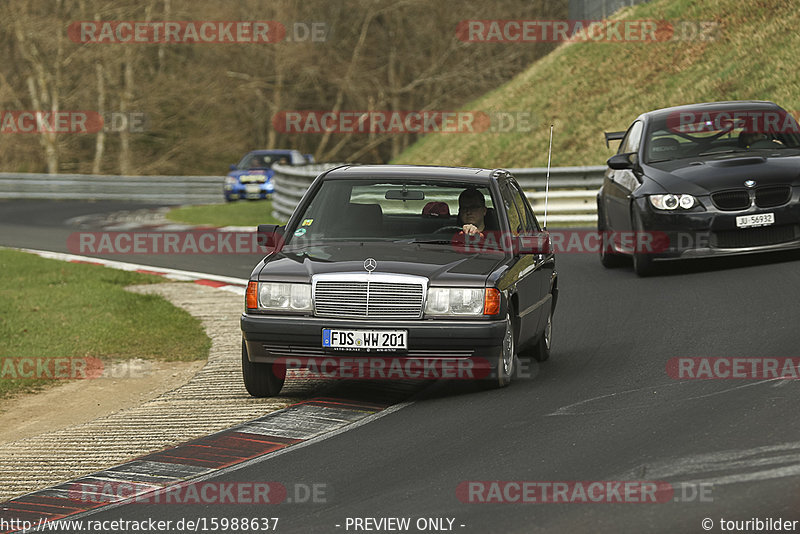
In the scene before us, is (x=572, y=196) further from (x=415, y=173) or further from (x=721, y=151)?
(x=415, y=173)

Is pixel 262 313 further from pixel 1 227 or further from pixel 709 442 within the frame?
pixel 1 227

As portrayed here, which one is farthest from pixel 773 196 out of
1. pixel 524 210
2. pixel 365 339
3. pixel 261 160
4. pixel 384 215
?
pixel 261 160

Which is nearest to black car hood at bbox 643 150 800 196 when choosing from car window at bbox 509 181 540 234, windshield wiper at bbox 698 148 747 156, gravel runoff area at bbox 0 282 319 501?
windshield wiper at bbox 698 148 747 156

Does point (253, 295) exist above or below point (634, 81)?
below

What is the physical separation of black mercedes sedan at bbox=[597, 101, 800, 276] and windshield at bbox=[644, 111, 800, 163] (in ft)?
0.04

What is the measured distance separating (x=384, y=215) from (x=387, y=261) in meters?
1.01

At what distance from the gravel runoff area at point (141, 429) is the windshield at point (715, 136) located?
19.4 feet

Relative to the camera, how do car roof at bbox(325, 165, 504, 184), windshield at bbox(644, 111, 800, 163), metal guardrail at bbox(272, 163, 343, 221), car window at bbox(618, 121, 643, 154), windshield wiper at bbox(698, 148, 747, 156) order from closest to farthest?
1. car roof at bbox(325, 165, 504, 184)
2. windshield wiper at bbox(698, 148, 747, 156)
3. windshield at bbox(644, 111, 800, 163)
4. car window at bbox(618, 121, 643, 154)
5. metal guardrail at bbox(272, 163, 343, 221)

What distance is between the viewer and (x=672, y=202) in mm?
13602

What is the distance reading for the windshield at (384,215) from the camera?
364 inches

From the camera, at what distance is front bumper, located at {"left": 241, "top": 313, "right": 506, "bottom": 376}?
8.25 meters

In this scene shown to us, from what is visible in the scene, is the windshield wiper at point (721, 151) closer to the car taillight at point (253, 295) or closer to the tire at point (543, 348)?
the tire at point (543, 348)

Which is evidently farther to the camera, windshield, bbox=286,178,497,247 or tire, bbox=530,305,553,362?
tire, bbox=530,305,553,362

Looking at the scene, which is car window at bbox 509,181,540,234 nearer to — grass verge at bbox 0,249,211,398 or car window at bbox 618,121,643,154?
grass verge at bbox 0,249,211,398
